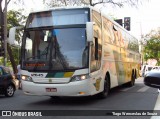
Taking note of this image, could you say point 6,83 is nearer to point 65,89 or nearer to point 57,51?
point 57,51

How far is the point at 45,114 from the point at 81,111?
1.13 meters

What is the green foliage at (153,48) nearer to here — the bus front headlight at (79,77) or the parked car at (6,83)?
the parked car at (6,83)

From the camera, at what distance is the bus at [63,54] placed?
10.9 metres

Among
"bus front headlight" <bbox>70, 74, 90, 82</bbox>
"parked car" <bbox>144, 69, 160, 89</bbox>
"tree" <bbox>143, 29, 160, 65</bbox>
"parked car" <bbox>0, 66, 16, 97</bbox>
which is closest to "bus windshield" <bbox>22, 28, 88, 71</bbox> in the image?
"bus front headlight" <bbox>70, 74, 90, 82</bbox>

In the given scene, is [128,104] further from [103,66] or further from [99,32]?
[99,32]

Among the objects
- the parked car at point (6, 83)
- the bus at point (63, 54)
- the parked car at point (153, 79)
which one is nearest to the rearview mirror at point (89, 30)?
the bus at point (63, 54)

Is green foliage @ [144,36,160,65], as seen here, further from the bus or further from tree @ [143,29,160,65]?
the bus

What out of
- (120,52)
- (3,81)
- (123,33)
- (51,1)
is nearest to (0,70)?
(3,81)

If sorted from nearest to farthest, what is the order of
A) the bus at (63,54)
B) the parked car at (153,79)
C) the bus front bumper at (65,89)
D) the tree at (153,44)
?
the parked car at (153,79) < the bus front bumper at (65,89) < the bus at (63,54) < the tree at (153,44)

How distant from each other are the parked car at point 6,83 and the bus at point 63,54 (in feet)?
10.7

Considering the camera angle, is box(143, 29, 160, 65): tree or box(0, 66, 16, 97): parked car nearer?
box(0, 66, 16, 97): parked car

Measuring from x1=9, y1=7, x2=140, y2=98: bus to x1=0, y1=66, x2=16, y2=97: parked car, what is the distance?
10.7 ft

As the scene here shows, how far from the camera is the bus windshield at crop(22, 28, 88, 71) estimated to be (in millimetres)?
11070

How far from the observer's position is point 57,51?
11.2 metres
